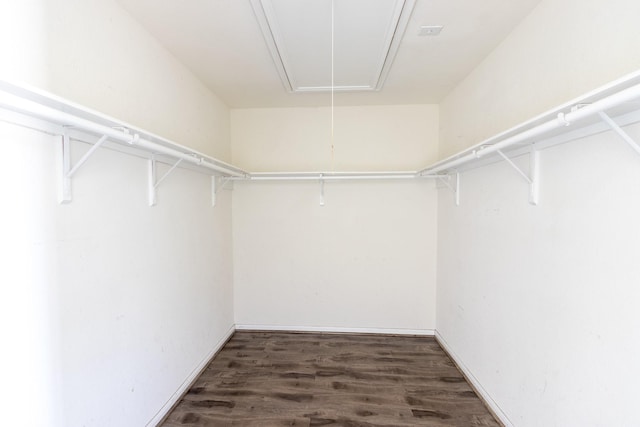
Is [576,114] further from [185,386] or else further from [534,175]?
[185,386]

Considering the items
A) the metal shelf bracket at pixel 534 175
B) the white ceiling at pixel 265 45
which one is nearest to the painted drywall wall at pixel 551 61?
the white ceiling at pixel 265 45

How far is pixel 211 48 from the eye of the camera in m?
1.89

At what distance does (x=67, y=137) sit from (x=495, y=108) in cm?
242

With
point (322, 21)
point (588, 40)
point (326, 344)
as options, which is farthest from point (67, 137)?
point (326, 344)

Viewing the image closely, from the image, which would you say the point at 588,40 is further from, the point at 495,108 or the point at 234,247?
the point at 234,247

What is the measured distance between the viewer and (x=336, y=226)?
3.13 meters

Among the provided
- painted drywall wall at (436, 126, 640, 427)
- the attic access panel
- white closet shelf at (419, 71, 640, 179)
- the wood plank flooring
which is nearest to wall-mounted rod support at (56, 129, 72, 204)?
the attic access panel

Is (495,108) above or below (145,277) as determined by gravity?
above

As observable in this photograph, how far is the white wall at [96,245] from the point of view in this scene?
1013 millimetres

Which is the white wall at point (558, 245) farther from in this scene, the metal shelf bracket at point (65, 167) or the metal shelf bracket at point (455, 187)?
the metal shelf bracket at point (65, 167)

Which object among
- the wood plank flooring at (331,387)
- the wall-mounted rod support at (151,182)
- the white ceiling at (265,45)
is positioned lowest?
the wood plank flooring at (331,387)

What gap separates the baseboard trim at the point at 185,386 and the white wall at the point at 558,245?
2.22 metres

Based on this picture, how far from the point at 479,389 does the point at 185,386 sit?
7.33ft

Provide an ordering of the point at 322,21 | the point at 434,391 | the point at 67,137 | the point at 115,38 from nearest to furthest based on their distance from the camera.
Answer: the point at 67,137 → the point at 115,38 → the point at 322,21 → the point at 434,391
